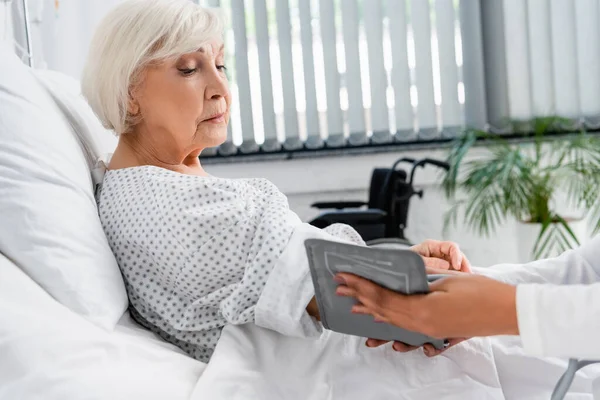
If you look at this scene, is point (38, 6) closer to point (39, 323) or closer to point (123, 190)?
point (123, 190)

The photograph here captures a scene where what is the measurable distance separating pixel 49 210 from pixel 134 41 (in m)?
0.38

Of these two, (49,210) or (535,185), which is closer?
(49,210)

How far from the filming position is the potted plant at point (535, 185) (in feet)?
11.7

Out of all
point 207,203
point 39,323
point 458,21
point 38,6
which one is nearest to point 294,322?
point 207,203

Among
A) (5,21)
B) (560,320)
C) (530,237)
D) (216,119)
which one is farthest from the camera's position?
(530,237)

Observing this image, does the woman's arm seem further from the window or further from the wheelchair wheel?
the window

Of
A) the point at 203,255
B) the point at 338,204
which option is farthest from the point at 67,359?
the point at 338,204

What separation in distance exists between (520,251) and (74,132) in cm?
267

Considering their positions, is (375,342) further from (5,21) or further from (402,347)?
(5,21)

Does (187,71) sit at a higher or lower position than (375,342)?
higher

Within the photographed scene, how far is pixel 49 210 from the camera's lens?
1.24 m

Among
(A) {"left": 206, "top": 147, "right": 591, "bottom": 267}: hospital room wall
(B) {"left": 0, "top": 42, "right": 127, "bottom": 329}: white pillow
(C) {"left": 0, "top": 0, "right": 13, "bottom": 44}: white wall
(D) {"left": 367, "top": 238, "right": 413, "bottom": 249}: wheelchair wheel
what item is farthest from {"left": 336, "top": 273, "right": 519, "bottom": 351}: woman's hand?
(A) {"left": 206, "top": 147, "right": 591, "bottom": 267}: hospital room wall

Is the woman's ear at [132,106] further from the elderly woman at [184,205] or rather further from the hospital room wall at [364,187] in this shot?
the hospital room wall at [364,187]

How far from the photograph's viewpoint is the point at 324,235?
48.3 inches
